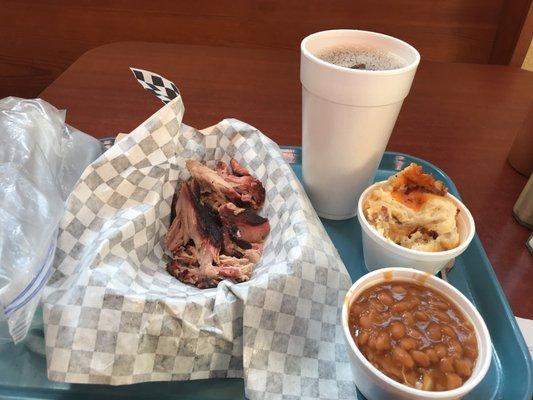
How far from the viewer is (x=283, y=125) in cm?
156

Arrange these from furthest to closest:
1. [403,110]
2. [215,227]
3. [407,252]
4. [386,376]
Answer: [403,110], [215,227], [407,252], [386,376]

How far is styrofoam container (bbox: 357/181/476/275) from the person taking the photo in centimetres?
92

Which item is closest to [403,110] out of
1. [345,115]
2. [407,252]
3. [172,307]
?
[345,115]

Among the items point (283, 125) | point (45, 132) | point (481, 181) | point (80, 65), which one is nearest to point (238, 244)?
point (45, 132)

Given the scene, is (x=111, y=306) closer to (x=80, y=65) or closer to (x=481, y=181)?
(x=481, y=181)

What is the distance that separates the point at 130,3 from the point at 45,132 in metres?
1.76

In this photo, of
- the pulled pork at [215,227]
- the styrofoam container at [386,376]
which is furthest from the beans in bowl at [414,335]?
the pulled pork at [215,227]

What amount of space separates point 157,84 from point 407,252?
2.25 ft

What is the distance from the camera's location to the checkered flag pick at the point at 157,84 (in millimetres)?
1056

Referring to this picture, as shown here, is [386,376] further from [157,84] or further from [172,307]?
[157,84]

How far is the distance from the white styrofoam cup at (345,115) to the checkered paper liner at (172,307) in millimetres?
128

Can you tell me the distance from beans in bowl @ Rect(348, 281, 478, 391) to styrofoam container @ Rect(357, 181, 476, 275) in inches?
3.4

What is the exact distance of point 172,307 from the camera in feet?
2.63

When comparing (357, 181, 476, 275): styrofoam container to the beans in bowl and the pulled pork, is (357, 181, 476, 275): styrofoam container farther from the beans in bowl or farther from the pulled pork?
the pulled pork
